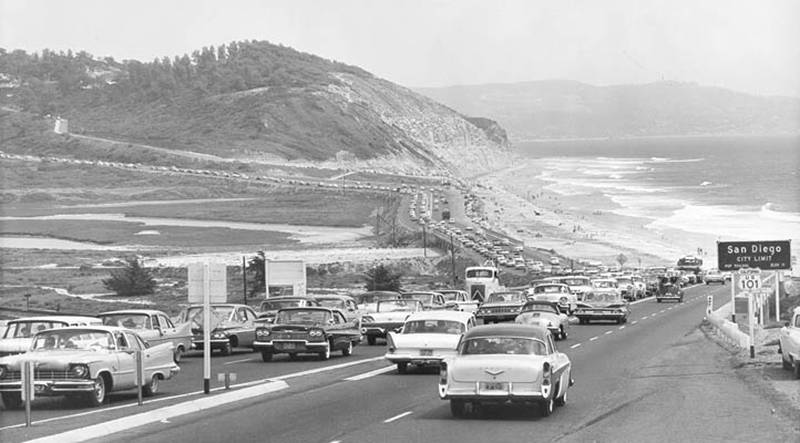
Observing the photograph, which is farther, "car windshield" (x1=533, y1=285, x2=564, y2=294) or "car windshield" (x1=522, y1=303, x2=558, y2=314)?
"car windshield" (x1=533, y1=285, x2=564, y2=294)

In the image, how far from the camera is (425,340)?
30766mm

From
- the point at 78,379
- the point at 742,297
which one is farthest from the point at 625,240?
the point at 78,379

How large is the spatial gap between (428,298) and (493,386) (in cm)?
2647

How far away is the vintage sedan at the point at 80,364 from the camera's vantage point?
23.6 m

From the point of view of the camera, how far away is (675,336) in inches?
1800

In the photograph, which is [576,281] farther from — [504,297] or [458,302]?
[458,302]

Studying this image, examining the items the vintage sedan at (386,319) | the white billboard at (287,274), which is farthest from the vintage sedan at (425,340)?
the white billboard at (287,274)

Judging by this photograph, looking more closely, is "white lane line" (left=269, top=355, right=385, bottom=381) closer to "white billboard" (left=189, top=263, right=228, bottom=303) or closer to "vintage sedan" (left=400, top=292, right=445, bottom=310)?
"white billboard" (left=189, top=263, right=228, bottom=303)

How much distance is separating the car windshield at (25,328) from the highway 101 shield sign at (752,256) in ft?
62.0

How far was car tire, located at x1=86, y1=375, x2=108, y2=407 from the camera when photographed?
24.1m

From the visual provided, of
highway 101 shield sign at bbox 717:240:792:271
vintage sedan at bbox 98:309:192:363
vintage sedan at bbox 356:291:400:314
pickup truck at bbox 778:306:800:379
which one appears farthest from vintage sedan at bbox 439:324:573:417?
vintage sedan at bbox 356:291:400:314

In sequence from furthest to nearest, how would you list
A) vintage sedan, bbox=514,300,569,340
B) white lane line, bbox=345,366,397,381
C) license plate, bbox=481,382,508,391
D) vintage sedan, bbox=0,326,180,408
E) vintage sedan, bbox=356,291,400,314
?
1. vintage sedan, bbox=356,291,400,314
2. vintage sedan, bbox=514,300,569,340
3. white lane line, bbox=345,366,397,381
4. vintage sedan, bbox=0,326,180,408
5. license plate, bbox=481,382,508,391

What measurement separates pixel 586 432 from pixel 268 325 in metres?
17.4

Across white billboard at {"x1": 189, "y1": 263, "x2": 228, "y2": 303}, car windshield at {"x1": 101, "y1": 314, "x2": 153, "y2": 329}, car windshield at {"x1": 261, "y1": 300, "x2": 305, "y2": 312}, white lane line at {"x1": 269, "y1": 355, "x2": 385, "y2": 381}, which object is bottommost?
white lane line at {"x1": 269, "y1": 355, "x2": 385, "y2": 381}
